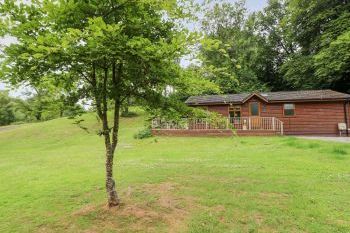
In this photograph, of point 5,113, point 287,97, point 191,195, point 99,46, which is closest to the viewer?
point 99,46

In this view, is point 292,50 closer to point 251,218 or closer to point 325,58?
point 325,58

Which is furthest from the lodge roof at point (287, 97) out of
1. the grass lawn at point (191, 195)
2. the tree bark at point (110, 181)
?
the tree bark at point (110, 181)

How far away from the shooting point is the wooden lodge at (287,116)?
2064 cm

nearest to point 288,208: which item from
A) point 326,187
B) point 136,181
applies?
point 326,187

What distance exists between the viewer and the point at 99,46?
3.99 meters

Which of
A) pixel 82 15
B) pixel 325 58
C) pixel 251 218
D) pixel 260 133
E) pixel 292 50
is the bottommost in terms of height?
pixel 251 218

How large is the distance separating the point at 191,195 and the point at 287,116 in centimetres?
1758

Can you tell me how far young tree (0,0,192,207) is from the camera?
3.96 m

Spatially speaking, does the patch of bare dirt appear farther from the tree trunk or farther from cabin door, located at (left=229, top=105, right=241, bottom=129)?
cabin door, located at (left=229, top=105, right=241, bottom=129)

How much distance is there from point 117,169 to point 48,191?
285 cm

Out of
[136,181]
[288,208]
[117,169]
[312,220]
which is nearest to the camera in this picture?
[312,220]

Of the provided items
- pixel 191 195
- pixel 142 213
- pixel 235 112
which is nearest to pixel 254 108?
pixel 235 112

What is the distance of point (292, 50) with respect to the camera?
1442 inches

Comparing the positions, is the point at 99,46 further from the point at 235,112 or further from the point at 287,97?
the point at 287,97
